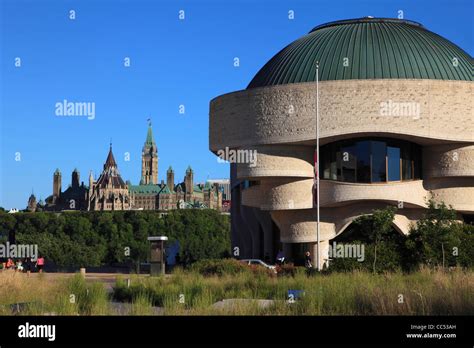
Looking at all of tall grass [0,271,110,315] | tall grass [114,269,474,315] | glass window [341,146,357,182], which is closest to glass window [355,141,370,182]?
glass window [341,146,357,182]

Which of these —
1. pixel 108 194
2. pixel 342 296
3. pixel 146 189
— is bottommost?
pixel 342 296

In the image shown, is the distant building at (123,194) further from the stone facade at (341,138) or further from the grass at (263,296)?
the grass at (263,296)

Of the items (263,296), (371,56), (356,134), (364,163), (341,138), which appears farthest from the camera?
(371,56)

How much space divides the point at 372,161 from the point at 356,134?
179cm

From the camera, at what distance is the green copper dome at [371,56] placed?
35.1 m

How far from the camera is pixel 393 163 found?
33.7 meters

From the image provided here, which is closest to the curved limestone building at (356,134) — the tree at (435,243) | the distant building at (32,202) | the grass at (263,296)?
the tree at (435,243)

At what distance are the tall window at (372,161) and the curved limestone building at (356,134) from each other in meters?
0.05

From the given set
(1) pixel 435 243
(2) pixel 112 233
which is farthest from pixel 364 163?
(2) pixel 112 233

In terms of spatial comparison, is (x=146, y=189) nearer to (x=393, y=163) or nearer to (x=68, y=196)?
(x=68, y=196)

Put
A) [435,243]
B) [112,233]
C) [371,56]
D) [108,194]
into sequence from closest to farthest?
1. [435,243]
2. [371,56]
3. [112,233]
4. [108,194]
